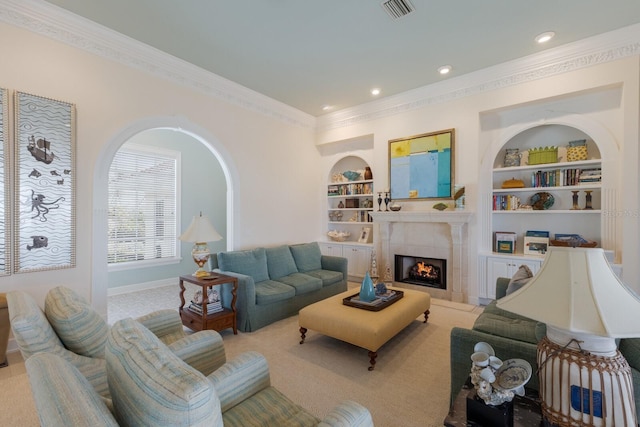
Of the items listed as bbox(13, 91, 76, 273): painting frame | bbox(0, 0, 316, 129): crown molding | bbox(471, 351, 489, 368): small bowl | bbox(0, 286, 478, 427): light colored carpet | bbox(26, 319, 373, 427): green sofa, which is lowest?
bbox(0, 286, 478, 427): light colored carpet

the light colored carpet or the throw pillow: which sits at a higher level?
the throw pillow

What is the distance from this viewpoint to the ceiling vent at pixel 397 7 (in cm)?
278

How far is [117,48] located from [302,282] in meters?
3.61

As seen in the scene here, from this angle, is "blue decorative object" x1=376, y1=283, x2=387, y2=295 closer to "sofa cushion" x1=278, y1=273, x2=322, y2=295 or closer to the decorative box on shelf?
"sofa cushion" x1=278, y1=273, x2=322, y2=295

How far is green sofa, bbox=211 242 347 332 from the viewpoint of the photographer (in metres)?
3.47

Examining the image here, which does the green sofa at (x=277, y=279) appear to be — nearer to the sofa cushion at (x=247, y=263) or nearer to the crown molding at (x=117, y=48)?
the sofa cushion at (x=247, y=263)

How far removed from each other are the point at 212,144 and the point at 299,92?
5.52 ft

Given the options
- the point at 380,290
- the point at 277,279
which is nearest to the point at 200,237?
the point at 277,279

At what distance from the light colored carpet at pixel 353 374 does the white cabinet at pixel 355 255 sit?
6.36 feet

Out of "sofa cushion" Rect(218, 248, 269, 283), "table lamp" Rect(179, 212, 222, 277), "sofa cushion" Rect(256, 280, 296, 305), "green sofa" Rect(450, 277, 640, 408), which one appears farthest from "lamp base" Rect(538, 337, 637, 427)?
"sofa cushion" Rect(218, 248, 269, 283)

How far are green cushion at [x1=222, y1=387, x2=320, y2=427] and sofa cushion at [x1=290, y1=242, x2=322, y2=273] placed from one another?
125 inches

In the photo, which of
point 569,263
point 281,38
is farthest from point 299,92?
point 569,263

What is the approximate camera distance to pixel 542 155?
4047 millimetres

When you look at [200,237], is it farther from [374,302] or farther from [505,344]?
[505,344]
